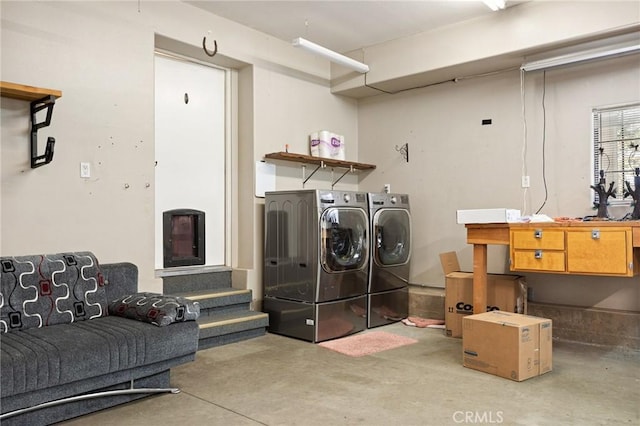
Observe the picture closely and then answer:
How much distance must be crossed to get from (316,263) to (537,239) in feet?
5.74

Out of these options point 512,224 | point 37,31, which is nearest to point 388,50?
point 512,224

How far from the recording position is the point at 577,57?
4.09 metres

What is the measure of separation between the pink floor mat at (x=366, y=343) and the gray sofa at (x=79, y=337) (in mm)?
1409

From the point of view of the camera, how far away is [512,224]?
3.69 meters

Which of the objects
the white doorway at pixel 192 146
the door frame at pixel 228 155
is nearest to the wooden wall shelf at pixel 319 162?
the door frame at pixel 228 155

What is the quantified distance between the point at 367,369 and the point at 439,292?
1.85 metres

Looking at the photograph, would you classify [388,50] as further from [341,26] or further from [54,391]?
[54,391]

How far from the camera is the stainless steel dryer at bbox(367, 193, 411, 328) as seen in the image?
4.73 meters

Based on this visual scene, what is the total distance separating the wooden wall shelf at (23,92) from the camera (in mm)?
2971

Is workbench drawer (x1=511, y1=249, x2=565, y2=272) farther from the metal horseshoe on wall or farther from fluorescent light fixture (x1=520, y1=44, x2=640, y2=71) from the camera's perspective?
the metal horseshoe on wall

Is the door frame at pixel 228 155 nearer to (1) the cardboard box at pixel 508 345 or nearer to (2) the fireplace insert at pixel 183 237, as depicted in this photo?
(2) the fireplace insert at pixel 183 237

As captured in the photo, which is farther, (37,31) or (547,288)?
(547,288)

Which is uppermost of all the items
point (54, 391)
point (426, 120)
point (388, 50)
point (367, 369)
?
point (388, 50)

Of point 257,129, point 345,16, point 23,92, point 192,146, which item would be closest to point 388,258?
point 257,129
